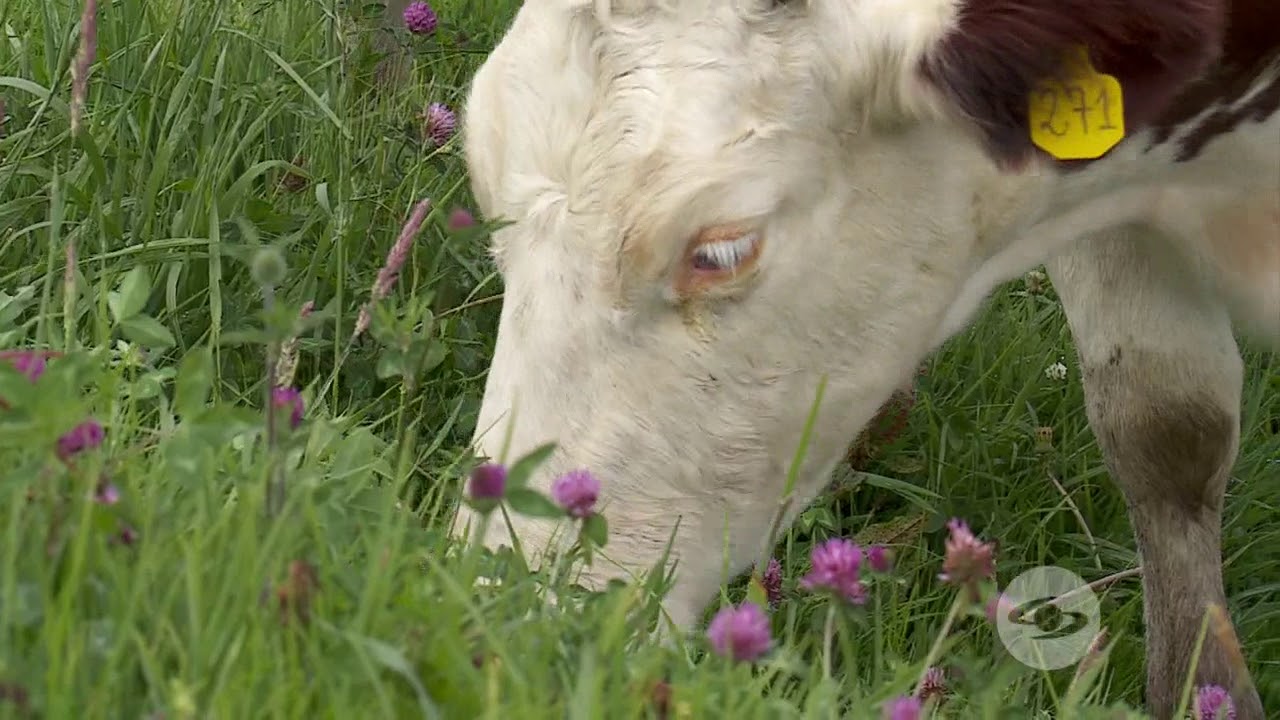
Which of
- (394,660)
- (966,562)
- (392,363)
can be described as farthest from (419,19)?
(394,660)

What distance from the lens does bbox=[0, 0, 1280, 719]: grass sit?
1104 mm

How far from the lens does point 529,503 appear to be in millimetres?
1246

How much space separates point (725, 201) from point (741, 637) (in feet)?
2.72

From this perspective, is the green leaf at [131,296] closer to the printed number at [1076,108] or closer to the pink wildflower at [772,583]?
the pink wildflower at [772,583]

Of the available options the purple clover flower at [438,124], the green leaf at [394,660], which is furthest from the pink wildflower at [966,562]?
the purple clover flower at [438,124]

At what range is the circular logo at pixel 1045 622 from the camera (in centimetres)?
178

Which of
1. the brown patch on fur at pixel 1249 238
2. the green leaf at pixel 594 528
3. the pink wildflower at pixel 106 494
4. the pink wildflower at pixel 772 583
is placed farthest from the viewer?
the brown patch on fur at pixel 1249 238

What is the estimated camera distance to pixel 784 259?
6.68 feet

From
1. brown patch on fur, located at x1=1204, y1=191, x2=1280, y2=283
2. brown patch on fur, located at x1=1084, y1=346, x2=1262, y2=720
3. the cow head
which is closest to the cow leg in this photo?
brown patch on fur, located at x1=1084, y1=346, x2=1262, y2=720

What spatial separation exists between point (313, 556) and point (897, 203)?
1.09m

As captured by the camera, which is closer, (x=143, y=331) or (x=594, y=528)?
(x=594, y=528)

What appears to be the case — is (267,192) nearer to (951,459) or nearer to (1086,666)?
(951,459)

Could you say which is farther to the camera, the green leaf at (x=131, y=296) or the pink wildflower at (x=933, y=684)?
the pink wildflower at (x=933, y=684)

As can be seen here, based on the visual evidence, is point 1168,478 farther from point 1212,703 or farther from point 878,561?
point 878,561
